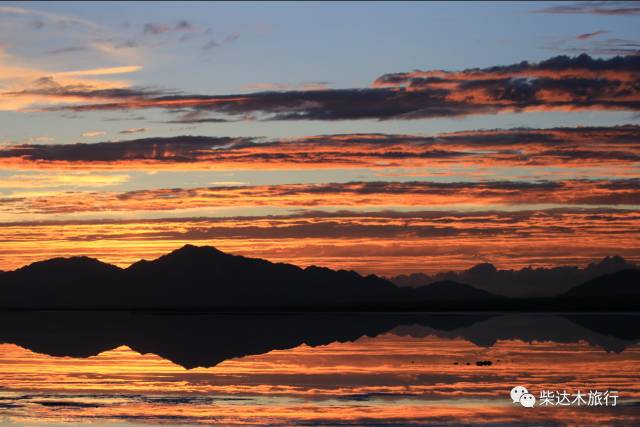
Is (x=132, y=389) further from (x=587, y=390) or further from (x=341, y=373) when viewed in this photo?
(x=587, y=390)

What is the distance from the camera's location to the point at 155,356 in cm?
6222

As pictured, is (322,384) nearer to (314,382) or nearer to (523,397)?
(314,382)

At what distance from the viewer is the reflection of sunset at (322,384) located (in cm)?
3600

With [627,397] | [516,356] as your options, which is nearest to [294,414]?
[627,397]

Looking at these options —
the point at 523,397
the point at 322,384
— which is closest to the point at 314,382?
the point at 322,384

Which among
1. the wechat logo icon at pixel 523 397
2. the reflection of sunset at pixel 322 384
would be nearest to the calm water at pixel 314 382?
the reflection of sunset at pixel 322 384

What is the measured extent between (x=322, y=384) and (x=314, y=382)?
791 millimetres

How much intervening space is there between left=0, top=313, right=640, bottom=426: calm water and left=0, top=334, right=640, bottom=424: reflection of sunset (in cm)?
5

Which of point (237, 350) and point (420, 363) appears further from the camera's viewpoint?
point (237, 350)

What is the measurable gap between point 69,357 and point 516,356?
2480 centimetres

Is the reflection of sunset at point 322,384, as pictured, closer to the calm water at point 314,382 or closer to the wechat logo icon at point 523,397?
the calm water at point 314,382

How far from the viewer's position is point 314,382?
149 ft

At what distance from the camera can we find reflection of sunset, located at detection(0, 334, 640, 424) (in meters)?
36.0

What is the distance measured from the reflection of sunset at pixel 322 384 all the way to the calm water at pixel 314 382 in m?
0.05
